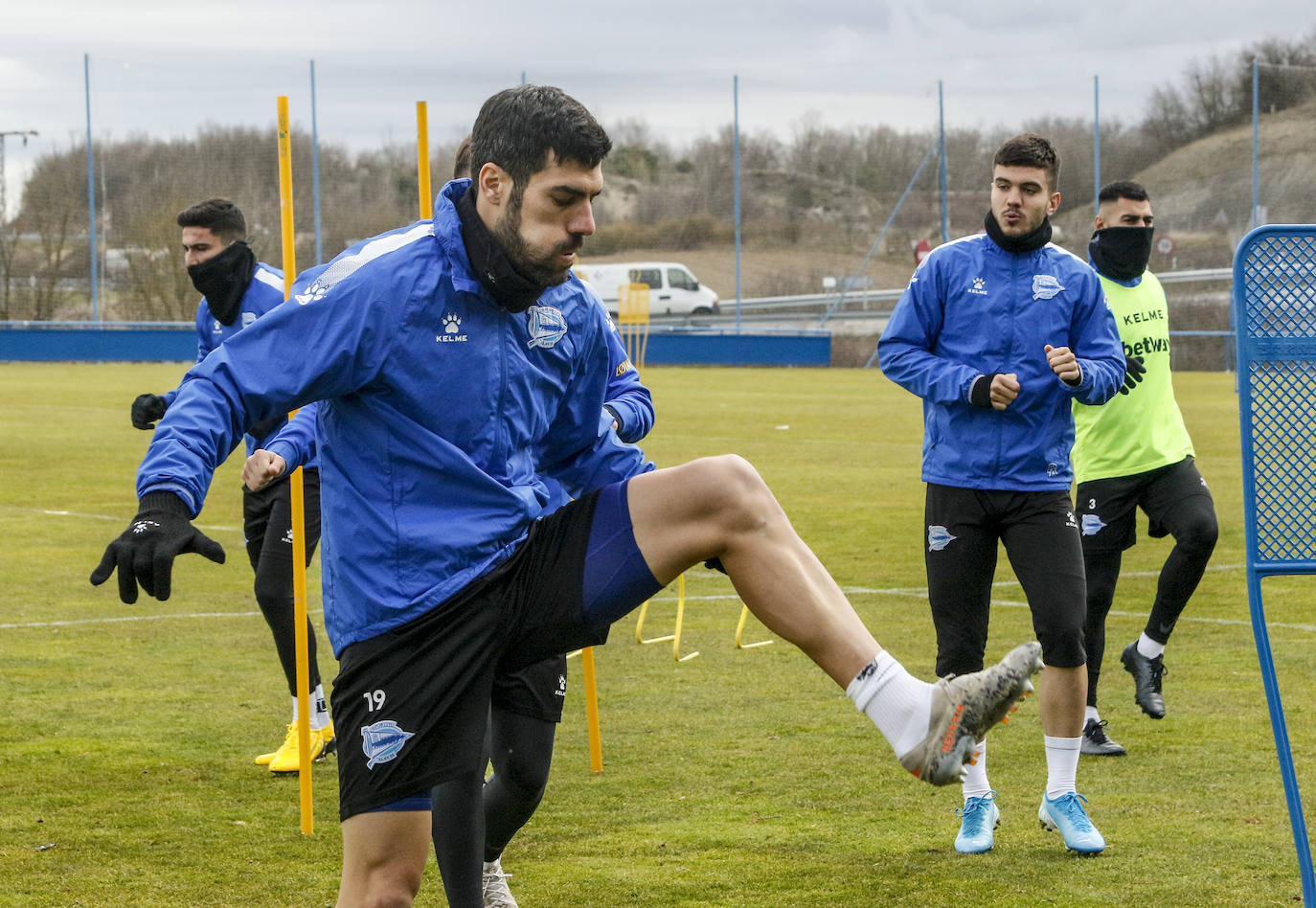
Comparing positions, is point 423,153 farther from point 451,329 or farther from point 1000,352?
point 451,329

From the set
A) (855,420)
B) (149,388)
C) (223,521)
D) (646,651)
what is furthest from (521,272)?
(149,388)

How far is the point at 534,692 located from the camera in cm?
436

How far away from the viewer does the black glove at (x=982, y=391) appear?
5352 millimetres

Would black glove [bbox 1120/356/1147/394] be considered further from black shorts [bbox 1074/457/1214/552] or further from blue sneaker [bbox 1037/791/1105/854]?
blue sneaker [bbox 1037/791/1105/854]

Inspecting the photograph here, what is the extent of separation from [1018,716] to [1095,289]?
2438 mm

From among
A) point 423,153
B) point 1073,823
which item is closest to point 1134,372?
point 1073,823

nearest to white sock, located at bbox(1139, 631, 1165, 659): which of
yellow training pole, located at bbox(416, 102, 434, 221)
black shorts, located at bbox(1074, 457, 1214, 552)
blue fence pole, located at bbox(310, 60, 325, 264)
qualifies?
black shorts, located at bbox(1074, 457, 1214, 552)

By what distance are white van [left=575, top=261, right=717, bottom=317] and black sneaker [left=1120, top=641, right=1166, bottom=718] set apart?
114 ft

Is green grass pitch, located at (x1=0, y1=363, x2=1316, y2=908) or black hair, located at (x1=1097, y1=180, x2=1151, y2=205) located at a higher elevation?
black hair, located at (x1=1097, y1=180, x2=1151, y2=205)

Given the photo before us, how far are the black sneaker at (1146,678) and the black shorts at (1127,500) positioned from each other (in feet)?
1.82

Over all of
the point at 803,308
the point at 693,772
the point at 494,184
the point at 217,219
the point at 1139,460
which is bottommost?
the point at 693,772

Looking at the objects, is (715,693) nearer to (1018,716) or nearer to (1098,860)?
(1018,716)

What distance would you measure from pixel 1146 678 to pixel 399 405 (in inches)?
195

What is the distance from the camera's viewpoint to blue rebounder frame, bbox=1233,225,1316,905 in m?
4.00
